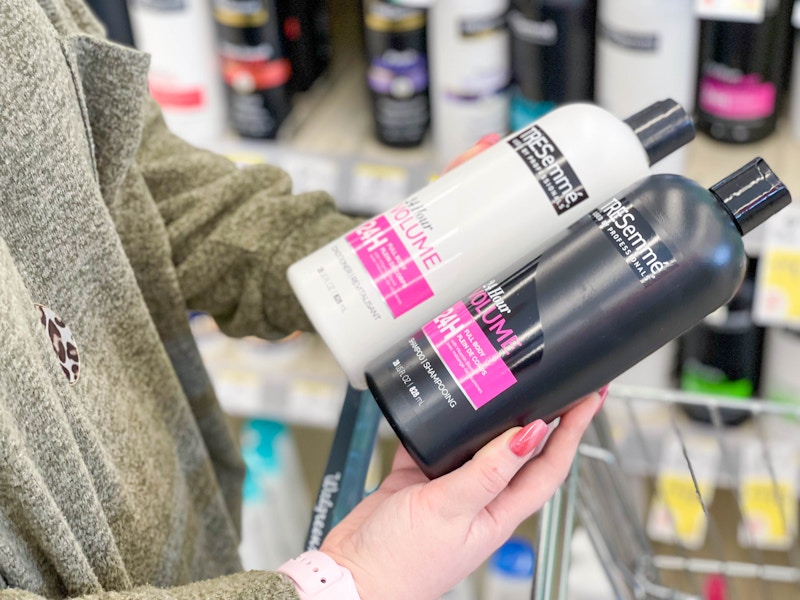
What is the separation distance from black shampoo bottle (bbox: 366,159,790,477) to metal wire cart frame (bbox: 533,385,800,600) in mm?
130

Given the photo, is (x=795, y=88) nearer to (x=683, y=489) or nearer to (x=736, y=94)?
(x=736, y=94)

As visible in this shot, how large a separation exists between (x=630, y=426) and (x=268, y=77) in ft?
2.17

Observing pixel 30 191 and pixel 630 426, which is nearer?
pixel 30 191

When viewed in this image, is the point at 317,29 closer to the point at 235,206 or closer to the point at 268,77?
the point at 268,77

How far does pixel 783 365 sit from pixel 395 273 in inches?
29.1

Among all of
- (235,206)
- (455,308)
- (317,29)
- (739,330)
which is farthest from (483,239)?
(317,29)

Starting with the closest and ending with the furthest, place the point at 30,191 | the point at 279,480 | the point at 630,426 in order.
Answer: the point at 30,191, the point at 630,426, the point at 279,480

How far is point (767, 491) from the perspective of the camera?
1.27 m

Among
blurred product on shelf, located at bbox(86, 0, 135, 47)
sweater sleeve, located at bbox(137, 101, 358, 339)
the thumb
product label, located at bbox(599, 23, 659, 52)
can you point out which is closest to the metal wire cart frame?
the thumb

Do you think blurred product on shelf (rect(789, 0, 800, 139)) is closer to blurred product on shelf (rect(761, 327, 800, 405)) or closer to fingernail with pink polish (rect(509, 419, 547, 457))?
blurred product on shelf (rect(761, 327, 800, 405))

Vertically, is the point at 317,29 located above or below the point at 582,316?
below

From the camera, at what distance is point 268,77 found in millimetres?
1222

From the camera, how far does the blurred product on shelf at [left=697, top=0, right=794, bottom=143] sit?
3.37ft

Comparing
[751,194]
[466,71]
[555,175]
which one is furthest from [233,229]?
[466,71]
